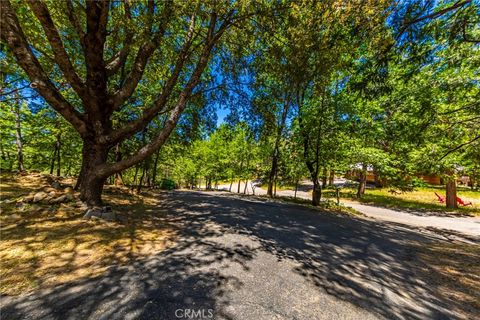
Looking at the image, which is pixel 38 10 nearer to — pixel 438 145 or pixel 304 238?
pixel 304 238

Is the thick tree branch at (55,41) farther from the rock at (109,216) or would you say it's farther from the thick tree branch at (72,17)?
the rock at (109,216)

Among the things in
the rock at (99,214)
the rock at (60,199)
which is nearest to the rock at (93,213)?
the rock at (99,214)

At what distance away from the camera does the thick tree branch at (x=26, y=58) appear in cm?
388

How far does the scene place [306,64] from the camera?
5.80 metres

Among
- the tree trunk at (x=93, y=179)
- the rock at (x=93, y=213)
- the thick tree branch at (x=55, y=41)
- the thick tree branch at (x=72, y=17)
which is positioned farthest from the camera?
the tree trunk at (x=93, y=179)

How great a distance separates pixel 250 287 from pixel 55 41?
6698mm

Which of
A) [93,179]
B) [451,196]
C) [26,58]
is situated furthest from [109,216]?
[451,196]

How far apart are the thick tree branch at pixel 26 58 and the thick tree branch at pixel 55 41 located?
43 cm

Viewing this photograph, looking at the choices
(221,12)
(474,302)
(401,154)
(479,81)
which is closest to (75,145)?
(221,12)

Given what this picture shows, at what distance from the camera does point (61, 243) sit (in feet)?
11.6

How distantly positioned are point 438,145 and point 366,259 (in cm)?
1124

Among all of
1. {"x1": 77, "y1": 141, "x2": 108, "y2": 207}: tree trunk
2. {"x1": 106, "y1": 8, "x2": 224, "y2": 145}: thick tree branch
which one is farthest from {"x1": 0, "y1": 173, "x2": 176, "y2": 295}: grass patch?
{"x1": 106, "y1": 8, "x2": 224, "y2": 145}: thick tree branch

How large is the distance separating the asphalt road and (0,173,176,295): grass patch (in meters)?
0.31

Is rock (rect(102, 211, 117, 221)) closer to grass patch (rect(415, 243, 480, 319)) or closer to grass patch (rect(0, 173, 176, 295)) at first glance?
grass patch (rect(0, 173, 176, 295))
